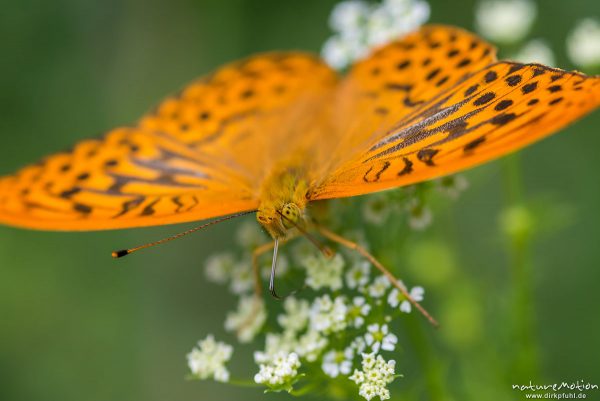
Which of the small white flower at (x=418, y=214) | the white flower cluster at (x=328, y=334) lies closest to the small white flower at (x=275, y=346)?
the white flower cluster at (x=328, y=334)

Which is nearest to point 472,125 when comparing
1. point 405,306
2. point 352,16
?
point 405,306

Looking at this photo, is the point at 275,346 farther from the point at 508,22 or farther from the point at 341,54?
the point at 508,22

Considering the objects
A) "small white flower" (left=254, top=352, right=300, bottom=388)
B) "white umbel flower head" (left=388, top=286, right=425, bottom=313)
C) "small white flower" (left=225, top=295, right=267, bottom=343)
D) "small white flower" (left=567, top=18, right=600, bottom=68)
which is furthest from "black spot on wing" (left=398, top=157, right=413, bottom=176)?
"small white flower" (left=567, top=18, right=600, bottom=68)

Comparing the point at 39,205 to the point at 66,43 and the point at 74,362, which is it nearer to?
the point at 74,362

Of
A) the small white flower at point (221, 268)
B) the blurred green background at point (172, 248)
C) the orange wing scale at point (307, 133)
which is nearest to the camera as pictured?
the orange wing scale at point (307, 133)

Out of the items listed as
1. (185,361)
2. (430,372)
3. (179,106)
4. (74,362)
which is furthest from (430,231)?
(74,362)

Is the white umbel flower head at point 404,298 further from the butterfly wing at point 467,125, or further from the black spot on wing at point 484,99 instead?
the black spot on wing at point 484,99
